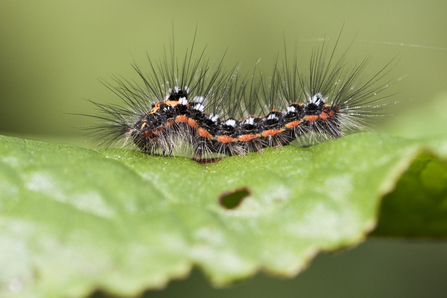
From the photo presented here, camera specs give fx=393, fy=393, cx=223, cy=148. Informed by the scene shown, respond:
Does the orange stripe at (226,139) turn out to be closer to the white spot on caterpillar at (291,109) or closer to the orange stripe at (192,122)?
the orange stripe at (192,122)

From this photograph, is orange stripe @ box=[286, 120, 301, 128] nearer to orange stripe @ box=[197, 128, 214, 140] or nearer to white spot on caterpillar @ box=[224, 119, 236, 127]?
white spot on caterpillar @ box=[224, 119, 236, 127]

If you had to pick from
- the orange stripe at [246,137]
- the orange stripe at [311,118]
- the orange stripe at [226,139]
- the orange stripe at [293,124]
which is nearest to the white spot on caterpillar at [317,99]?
the orange stripe at [311,118]

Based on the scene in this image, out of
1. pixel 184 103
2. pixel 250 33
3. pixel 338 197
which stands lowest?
pixel 338 197

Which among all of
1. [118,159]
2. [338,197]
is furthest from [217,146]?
[338,197]

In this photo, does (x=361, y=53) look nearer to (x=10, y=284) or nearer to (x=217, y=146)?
(x=217, y=146)

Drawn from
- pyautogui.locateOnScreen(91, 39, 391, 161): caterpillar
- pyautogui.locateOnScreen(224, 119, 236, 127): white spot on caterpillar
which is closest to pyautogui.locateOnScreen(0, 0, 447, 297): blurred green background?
pyautogui.locateOnScreen(91, 39, 391, 161): caterpillar

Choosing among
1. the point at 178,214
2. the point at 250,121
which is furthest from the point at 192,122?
the point at 178,214

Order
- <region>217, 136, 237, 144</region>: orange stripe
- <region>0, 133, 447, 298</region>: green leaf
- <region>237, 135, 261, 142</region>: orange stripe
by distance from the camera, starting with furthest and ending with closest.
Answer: <region>217, 136, 237, 144</region>: orange stripe → <region>237, 135, 261, 142</region>: orange stripe → <region>0, 133, 447, 298</region>: green leaf
